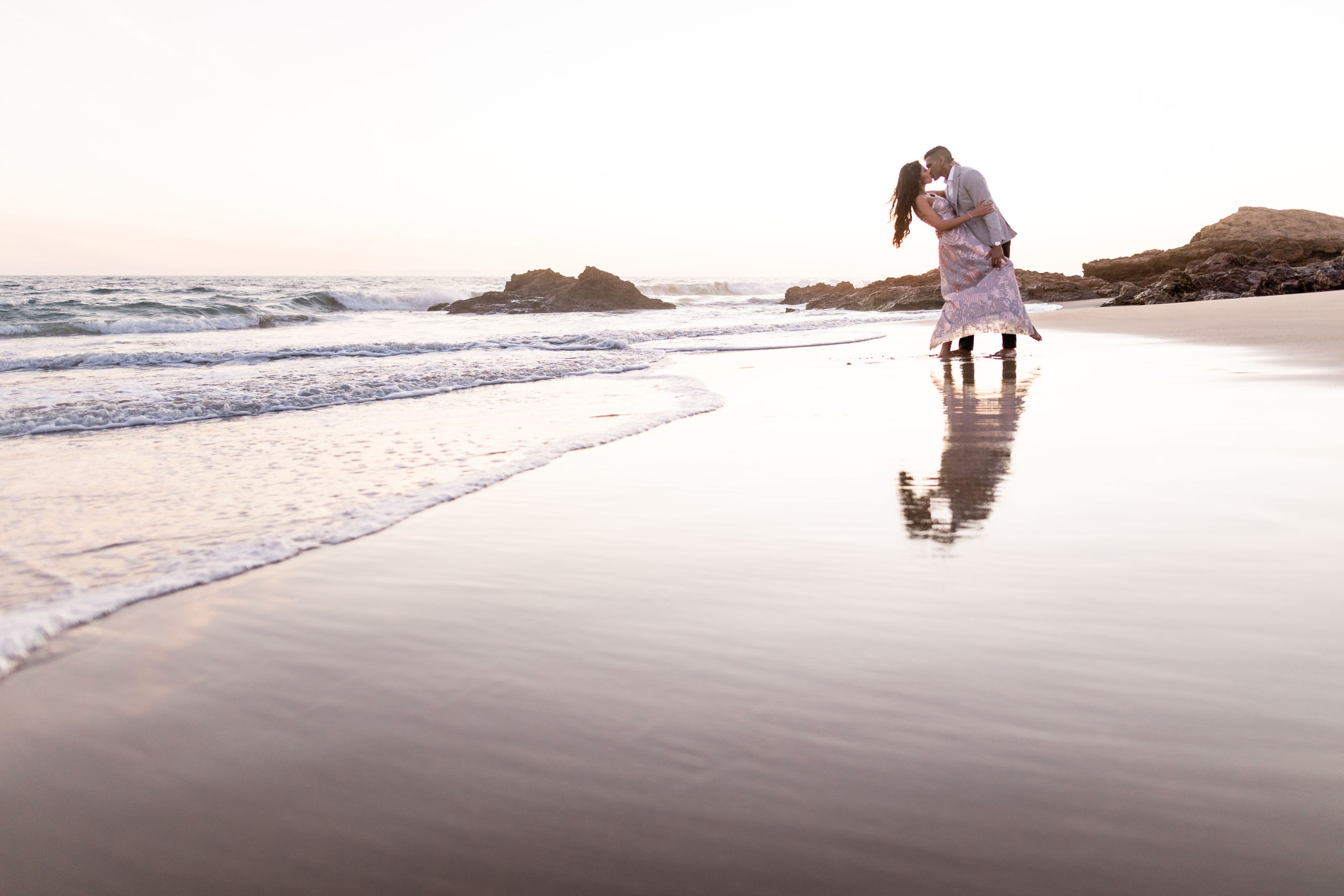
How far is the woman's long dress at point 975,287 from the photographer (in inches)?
305

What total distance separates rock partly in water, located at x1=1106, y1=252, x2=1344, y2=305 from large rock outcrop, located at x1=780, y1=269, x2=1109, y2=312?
519 cm

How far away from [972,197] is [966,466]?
4.98 meters

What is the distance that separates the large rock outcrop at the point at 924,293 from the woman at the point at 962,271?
52.8 ft

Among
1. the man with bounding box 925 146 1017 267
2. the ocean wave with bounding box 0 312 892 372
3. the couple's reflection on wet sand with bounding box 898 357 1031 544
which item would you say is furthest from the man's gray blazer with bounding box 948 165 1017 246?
the ocean wave with bounding box 0 312 892 372

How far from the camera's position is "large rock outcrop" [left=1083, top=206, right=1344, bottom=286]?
25.9 m

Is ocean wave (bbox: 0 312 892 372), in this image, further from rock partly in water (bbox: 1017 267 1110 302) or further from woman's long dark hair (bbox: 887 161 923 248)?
rock partly in water (bbox: 1017 267 1110 302)

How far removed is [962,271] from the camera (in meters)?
7.84

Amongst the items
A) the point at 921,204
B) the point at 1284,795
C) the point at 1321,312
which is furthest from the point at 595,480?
the point at 1321,312

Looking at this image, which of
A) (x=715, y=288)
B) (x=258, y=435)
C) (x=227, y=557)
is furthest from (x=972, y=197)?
(x=715, y=288)

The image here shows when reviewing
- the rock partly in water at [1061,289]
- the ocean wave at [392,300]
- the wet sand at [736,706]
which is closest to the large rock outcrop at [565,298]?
the ocean wave at [392,300]

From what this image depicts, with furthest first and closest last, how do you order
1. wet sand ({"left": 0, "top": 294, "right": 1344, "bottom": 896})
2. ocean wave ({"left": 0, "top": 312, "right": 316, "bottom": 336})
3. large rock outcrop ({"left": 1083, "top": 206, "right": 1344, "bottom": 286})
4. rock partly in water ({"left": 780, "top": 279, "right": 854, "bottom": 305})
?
rock partly in water ({"left": 780, "top": 279, "right": 854, "bottom": 305})
large rock outcrop ({"left": 1083, "top": 206, "right": 1344, "bottom": 286})
ocean wave ({"left": 0, "top": 312, "right": 316, "bottom": 336})
wet sand ({"left": 0, "top": 294, "right": 1344, "bottom": 896})

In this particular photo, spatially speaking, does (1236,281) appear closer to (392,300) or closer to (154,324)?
(154,324)

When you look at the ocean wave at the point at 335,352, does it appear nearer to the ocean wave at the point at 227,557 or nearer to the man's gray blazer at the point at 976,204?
the man's gray blazer at the point at 976,204

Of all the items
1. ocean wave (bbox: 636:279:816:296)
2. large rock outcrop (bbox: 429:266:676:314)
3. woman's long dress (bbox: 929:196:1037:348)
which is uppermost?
ocean wave (bbox: 636:279:816:296)
